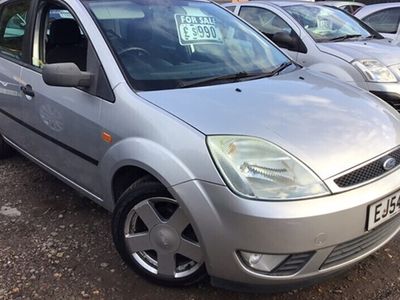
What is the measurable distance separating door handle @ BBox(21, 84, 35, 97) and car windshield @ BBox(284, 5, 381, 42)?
3.35m

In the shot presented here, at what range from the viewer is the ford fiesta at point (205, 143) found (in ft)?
6.76

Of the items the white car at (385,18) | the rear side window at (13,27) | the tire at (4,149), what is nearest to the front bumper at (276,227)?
the rear side window at (13,27)

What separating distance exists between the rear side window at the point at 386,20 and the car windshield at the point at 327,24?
4.68 feet

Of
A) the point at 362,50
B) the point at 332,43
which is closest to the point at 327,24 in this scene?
the point at 332,43

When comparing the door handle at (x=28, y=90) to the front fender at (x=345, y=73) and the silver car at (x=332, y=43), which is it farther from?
the silver car at (x=332, y=43)

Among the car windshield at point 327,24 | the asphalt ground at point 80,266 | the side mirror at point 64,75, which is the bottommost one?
the asphalt ground at point 80,266

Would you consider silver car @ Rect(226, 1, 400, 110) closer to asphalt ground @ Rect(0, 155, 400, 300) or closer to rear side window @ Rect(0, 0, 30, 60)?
asphalt ground @ Rect(0, 155, 400, 300)

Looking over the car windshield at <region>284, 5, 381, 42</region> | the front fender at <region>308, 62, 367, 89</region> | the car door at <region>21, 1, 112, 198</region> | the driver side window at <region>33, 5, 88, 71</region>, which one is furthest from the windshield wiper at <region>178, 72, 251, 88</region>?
the car windshield at <region>284, 5, 381, 42</region>

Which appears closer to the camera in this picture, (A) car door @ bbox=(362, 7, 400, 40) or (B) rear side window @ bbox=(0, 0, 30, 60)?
(B) rear side window @ bbox=(0, 0, 30, 60)

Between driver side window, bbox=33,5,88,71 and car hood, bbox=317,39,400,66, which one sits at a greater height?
driver side window, bbox=33,5,88,71

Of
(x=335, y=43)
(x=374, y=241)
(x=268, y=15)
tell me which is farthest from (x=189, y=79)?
(x=268, y=15)

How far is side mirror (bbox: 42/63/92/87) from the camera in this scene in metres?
2.58

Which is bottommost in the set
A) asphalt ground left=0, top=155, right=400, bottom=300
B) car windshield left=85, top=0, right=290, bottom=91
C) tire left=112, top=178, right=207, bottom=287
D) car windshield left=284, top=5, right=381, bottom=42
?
asphalt ground left=0, top=155, right=400, bottom=300

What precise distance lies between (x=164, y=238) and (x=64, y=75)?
3.40 feet
